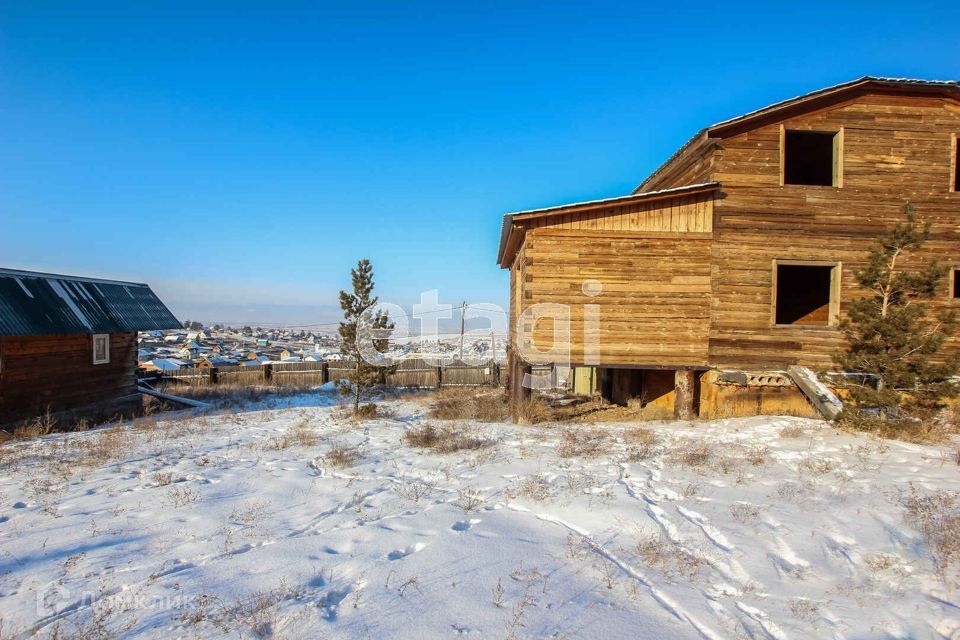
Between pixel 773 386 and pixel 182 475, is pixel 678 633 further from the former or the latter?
pixel 773 386

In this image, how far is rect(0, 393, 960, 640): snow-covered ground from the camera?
12.3 feet

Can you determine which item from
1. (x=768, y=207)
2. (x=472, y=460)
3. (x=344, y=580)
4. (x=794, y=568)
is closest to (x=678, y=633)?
(x=794, y=568)

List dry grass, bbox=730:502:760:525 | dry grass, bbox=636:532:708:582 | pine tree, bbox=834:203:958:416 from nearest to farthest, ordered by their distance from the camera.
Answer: dry grass, bbox=636:532:708:582, dry grass, bbox=730:502:760:525, pine tree, bbox=834:203:958:416

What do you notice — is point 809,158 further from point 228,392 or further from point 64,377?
point 64,377

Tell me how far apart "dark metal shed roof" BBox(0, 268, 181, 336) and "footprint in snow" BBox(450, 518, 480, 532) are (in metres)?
14.5

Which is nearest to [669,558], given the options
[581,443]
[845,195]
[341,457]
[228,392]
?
[581,443]

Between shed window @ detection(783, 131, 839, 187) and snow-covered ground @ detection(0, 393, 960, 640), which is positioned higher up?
shed window @ detection(783, 131, 839, 187)

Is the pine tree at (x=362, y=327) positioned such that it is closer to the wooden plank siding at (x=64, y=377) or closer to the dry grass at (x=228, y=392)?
the dry grass at (x=228, y=392)

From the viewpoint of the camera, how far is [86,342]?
16125 mm

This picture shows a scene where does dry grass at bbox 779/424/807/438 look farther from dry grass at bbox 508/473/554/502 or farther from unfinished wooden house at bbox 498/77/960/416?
dry grass at bbox 508/473/554/502

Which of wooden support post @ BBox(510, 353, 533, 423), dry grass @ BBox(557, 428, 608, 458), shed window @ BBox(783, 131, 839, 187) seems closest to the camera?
dry grass @ BBox(557, 428, 608, 458)

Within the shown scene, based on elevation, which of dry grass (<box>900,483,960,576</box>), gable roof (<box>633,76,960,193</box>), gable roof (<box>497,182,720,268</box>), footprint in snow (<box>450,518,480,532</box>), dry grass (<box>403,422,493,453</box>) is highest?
gable roof (<box>633,76,960,193</box>)

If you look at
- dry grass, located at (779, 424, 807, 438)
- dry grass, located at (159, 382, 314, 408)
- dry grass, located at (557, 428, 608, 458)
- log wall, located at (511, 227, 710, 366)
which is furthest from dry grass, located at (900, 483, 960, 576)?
dry grass, located at (159, 382, 314, 408)

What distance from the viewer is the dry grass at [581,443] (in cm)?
866
